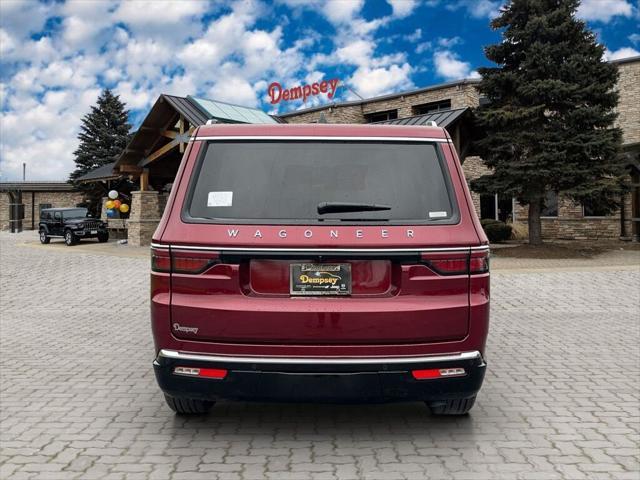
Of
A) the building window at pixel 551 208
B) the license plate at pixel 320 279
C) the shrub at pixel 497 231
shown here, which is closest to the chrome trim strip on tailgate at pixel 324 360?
the license plate at pixel 320 279

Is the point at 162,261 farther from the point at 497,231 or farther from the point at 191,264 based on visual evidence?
the point at 497,231

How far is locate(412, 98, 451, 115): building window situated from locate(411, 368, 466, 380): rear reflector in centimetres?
3162

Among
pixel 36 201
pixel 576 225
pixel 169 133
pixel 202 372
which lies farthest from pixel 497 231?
pixel 36 201

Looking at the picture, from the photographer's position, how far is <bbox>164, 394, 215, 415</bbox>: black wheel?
420cm

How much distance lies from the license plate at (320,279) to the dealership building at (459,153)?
1711 centimetres

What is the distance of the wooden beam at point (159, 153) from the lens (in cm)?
2351

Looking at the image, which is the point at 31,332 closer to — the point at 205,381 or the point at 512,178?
the point at 205,381

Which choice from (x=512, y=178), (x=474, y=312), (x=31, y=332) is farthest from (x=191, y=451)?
(x=512, y=178)

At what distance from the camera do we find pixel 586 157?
18719 mm

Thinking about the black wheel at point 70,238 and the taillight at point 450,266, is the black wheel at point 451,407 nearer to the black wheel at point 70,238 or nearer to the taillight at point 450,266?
the taillight at point 450,266

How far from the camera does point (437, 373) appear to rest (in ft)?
11.4

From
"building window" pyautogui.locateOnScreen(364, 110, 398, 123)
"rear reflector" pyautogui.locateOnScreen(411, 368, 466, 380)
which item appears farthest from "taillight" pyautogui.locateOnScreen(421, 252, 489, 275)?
"building window" pyautogui.locateOnScreen(364, 110, 398, 123)

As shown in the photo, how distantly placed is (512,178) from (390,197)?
16.7 meters

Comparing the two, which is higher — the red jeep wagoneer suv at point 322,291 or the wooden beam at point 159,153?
the wooden beam at point 159,153
